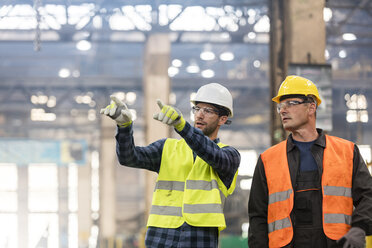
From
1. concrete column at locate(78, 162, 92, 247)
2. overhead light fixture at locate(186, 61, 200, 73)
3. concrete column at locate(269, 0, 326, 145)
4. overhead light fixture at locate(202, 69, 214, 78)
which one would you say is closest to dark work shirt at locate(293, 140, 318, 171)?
concrete column at locate(269, 0, 326, 145)

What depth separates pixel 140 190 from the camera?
29.9m

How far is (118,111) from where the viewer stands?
2992 mm

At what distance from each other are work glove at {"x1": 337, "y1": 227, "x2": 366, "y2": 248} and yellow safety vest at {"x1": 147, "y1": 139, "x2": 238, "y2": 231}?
737mm

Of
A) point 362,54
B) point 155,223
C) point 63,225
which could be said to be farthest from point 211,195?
point 63,225

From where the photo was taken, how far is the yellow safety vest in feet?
10.5

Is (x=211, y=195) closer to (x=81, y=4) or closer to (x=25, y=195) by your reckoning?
(x=81, y=4)

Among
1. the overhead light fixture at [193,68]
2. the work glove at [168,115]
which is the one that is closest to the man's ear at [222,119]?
the work glove at [168,115]

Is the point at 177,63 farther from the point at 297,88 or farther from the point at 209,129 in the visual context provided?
the point at 297,88

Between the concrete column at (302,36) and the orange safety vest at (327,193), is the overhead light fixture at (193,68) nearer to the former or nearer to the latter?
the concrete column at (302,36)

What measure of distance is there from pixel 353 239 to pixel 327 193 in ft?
1.06

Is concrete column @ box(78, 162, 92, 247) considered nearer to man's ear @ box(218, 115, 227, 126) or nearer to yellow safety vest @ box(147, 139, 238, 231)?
man's ear @ box(218, 115, 227, 126)

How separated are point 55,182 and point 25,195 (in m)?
1.72

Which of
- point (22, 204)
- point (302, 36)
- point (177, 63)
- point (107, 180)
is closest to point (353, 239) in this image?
point (302, 36)

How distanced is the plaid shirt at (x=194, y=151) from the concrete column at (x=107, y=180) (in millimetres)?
15481
